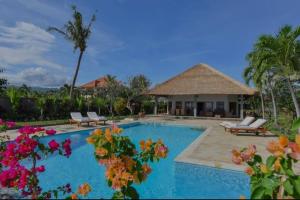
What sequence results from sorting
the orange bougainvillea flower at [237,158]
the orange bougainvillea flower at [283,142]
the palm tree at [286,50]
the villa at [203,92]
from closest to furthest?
the orange bougainvillea flower at [283,142] < the orange bougainvillea flower at [237,158] < the palm tree at [286,50] < the villa at [203,92]

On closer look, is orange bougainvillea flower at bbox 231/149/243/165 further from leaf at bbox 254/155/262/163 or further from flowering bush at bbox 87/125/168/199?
flowering bush at bbox 87/125/168/199

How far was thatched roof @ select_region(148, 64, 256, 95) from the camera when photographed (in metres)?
24.5

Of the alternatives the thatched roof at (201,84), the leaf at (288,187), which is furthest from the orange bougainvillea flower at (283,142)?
the thatched roof at (201,84)

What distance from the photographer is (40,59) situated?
2302 cm

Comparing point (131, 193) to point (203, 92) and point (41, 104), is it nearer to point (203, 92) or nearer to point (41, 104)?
point (41, 104)

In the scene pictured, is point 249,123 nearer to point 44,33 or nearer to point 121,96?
point 121,96

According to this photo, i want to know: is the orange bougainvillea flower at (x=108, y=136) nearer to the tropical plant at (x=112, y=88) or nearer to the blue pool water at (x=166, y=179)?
the blue pool water at (x=166, y=179)

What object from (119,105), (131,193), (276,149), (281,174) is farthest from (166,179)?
(119,105)

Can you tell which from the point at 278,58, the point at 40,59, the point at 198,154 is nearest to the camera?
the point at 198,154

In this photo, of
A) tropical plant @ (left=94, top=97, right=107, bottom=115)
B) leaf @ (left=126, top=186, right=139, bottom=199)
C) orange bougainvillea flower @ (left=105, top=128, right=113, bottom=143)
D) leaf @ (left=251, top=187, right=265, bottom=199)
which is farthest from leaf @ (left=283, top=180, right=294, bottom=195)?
tropical plant @ (left=94, top=97, right=107, bottom=115)

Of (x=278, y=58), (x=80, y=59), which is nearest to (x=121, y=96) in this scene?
(x=80, y=59)

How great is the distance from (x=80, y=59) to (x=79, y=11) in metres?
5.32

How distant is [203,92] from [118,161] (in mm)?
23856

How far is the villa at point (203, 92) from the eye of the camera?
2519 cm
